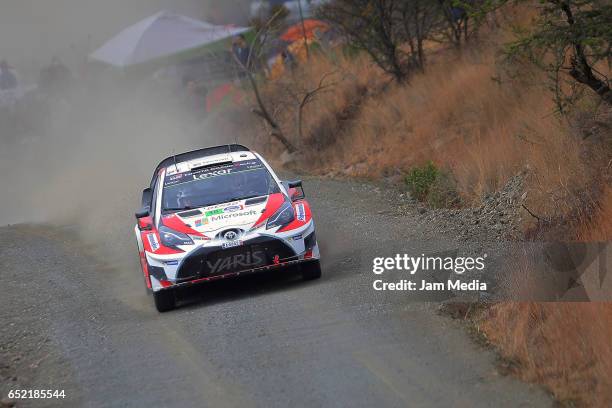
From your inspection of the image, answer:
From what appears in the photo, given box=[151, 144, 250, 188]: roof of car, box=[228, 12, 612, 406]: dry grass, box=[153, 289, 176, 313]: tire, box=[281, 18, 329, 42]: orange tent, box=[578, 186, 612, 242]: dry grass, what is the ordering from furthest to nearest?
1. box=[281, 18, 329, 42]: orange tent
2. box=[151, 144, 250, 188]: roof of car
3. box=[153, 289, 176, 313]: tire
4. box=[578, 186, 612, 242]: dry grass
5. box=[228, 12, 612, 406]: dry grass

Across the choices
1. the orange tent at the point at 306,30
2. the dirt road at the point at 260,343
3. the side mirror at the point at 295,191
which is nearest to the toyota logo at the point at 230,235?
the dirt road at the point at 260,343

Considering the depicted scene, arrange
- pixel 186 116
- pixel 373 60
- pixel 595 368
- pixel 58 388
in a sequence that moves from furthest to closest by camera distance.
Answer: pixel 186 116
pixel 373 60
pixel 58 388
pixel 595 368

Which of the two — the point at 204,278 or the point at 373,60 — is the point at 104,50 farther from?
the point at 204,278

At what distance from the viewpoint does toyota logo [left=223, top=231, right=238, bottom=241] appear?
36.2 feet

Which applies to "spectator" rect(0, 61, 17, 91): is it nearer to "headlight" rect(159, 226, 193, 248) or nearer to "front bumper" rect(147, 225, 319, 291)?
"headlight" rect(159, 226, 193, 248)

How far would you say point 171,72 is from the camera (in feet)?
111

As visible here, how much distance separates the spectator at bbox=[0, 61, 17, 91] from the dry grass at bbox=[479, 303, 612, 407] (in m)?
32.2

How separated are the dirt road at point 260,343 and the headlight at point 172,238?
2.33 ft

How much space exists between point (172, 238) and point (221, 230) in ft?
1.88

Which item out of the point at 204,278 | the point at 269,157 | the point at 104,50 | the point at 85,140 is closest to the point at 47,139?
the point at 85,140

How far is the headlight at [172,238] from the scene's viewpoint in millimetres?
11167

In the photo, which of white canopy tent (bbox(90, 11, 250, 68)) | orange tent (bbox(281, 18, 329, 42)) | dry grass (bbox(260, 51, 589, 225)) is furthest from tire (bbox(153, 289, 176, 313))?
orange tent (bbox(281, 18, 329, 42))

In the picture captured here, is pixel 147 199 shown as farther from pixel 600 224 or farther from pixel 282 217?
pixel 600 224

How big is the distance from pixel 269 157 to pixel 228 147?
11.7 meters
